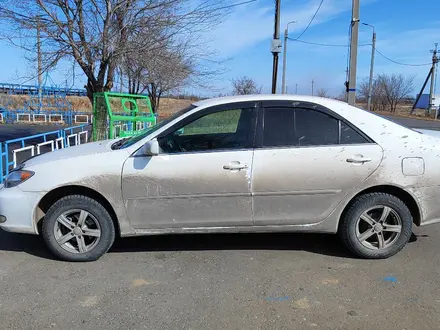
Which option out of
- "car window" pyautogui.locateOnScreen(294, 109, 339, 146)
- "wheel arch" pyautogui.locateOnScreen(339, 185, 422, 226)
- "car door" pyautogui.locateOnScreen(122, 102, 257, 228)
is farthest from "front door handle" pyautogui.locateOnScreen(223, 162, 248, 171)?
"wheel arch" pyautogui.locateOnScreen(339, 185, 422, 226)

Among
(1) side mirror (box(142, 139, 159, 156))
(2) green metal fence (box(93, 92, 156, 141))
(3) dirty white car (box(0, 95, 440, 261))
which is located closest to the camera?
(1) side mirror (box(142, 139, 159, 156))

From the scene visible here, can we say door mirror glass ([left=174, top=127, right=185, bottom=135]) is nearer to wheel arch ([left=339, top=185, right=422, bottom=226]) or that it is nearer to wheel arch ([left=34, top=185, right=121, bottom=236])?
wheel arch ([left=34, top=185, right=121, bottom=236])

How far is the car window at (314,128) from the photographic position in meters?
3.98

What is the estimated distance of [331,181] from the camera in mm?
3932

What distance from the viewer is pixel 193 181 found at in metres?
3.84

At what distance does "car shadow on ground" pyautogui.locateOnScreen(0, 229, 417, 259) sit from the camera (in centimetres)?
436

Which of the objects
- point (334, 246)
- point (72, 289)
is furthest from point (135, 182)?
point (334, 246)

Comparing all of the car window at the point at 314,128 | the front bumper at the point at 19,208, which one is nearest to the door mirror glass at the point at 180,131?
the car window at the point at 314,128

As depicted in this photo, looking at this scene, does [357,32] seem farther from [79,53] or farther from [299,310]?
[299,310]

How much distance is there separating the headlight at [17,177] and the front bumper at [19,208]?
0.17 ft

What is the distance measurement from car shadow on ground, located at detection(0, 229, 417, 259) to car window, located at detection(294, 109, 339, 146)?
48.5 inches

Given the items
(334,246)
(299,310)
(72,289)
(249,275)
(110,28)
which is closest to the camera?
(299,310)

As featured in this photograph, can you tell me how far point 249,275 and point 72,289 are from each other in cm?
158

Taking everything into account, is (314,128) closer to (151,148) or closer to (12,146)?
(151,148)
